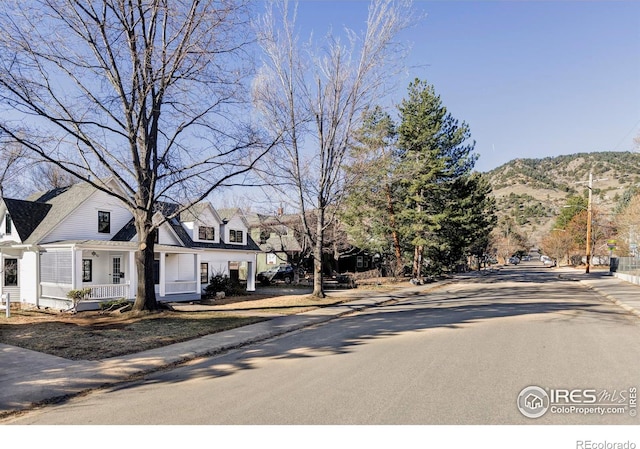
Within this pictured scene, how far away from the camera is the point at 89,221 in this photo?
22.5 meters

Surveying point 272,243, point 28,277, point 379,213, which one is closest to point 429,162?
point 379,213

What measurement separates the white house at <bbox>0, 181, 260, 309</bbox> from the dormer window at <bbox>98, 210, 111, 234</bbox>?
3 cm

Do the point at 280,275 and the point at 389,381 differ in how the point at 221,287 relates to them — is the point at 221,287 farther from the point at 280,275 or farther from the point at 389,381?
the point at 389,381

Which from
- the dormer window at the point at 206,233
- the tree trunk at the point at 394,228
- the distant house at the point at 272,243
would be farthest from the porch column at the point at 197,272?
the tree trunk at the point at 394,228

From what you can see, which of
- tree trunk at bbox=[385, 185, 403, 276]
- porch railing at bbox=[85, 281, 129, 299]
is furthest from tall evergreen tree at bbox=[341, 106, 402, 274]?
porch railing at bbox=[85, 281, 129, 299]

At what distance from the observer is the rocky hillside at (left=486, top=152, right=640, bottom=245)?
130375mm

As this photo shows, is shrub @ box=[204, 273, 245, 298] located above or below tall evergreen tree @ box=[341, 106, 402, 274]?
below

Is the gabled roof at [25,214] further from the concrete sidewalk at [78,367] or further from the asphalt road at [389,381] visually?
the asphalt road at [389,381]

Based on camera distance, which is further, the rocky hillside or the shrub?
the rocky hillside

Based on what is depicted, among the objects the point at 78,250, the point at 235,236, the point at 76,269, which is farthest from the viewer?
the point at 235,236

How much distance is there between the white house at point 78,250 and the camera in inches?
792

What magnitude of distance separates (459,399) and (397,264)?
30.0 meters

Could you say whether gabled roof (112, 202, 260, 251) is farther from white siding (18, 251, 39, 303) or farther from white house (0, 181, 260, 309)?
white siding (18, 251, 39, 303)

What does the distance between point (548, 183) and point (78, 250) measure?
17208 cm
